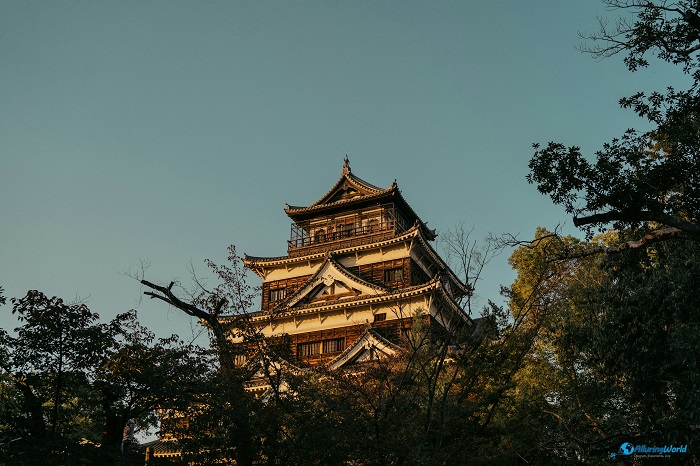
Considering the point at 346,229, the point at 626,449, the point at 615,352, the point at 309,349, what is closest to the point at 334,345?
the point at 309,349

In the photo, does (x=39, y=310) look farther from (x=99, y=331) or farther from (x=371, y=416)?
(x=371, y=416)

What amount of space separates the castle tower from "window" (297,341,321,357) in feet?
0.17

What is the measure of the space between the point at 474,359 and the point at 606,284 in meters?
5.63

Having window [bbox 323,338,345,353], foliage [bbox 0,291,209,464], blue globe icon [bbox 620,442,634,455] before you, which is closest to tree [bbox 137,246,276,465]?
foliage [bbox 0,291,209,464]

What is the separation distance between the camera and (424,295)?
31.4 meters

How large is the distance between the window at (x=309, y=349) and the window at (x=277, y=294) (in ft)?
13.4

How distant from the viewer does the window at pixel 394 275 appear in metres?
34.3

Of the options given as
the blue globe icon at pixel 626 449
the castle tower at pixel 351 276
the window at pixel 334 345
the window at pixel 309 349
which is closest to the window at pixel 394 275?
the castle tower at pixel 351 276

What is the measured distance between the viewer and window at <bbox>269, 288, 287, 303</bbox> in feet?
121

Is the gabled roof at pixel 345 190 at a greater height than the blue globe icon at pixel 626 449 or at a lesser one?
greater

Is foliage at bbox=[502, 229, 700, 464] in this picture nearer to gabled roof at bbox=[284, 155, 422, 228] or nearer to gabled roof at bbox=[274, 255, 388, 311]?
gabled roof at bbox=[274, 255, 388, 311]

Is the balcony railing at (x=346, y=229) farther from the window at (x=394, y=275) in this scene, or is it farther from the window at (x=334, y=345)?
the window at (x=334, y=345)

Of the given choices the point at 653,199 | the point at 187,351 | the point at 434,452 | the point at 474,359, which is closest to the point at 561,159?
the point at 653,199

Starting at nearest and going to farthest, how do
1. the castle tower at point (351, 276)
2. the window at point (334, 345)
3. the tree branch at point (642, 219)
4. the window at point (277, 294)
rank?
the tree branch at point (642, 219) → the castle tower at point (351, 276) → the window at point (334, 345) → the window at point (277, 294)
